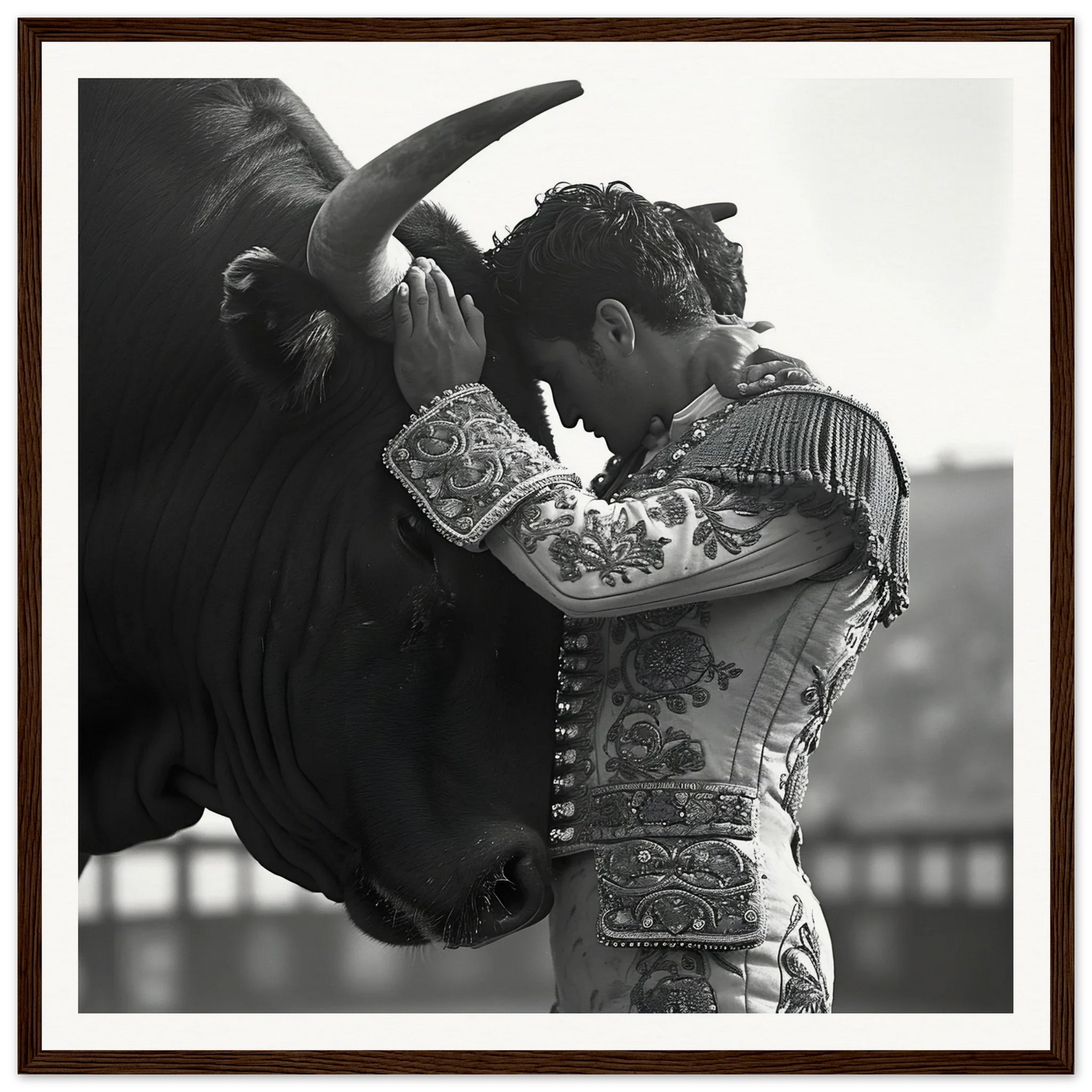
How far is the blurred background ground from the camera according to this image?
1738mm

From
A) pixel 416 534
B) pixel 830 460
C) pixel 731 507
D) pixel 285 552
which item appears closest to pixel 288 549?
pixel 285 552

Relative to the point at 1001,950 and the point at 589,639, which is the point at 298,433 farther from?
the point at 1001,950

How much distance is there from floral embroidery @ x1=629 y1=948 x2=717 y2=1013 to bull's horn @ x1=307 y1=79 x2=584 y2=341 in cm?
76

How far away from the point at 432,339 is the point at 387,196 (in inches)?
6.4

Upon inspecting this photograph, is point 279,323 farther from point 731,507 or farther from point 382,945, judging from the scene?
point 382,945

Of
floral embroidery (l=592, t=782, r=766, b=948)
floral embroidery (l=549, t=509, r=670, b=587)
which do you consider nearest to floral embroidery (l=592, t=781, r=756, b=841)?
floral embroidery (l=592, t=782, r=766, b=948)

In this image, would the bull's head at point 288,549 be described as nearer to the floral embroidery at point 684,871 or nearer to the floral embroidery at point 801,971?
the floral embroidery at point 684,871

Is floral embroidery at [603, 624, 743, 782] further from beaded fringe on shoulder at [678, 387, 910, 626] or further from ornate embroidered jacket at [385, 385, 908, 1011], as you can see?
beaded fringe on shoulder at [678, 387, 910, 626]

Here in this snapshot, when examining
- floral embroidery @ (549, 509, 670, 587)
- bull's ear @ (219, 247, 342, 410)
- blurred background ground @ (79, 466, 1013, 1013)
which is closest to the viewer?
floral embroidery @ (549, 509, 670, 587)

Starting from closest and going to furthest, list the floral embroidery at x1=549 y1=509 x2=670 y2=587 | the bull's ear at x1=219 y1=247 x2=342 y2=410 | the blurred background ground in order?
the floral embroidery at x1=549 y1=509 x2=670 y2=587
the bull's ear at x1=219 y1=247 x2=342 y2=410
the blurred background ground

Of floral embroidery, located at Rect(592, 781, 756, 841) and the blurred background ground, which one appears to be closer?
floral embroidery, located at Rect(592, 781, 756, 841)

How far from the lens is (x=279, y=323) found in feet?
5.37

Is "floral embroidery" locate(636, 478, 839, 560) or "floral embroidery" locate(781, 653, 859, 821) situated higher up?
"floral embroidery" locate(636, 478, 839, 560)

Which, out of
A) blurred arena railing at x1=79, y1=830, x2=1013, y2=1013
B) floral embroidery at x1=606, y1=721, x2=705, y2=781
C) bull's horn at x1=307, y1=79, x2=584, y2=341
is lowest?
blurred arena railing at x1=79, y1=830, x2=1013, y2=1013
